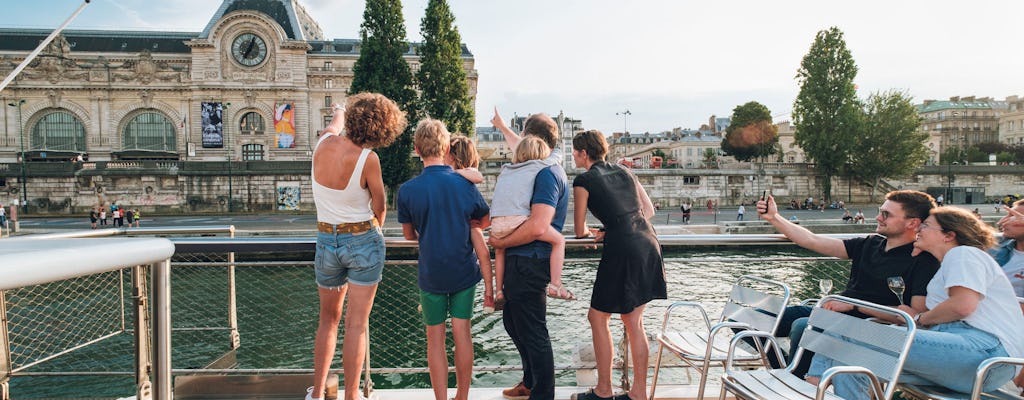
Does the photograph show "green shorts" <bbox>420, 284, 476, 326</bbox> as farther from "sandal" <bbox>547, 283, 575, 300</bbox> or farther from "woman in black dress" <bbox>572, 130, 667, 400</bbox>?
"woman in black dress" <bbox>572, 130, 667, 400</bbox>

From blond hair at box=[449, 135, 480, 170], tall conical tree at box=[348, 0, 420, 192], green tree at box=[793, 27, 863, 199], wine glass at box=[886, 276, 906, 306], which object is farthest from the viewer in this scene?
green tree at box=[793, 27, 863, 199]

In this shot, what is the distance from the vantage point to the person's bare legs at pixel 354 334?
312cm

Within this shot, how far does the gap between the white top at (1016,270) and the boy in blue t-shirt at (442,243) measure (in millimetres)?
3377

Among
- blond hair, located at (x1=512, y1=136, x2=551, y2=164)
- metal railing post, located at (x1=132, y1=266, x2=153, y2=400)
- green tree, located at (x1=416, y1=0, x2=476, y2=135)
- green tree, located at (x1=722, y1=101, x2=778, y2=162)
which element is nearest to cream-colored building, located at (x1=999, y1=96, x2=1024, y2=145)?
green tree, located at (x1=722, y1=101, x2=778, y2=162)

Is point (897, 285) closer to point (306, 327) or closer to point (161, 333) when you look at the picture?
point (161, 333)

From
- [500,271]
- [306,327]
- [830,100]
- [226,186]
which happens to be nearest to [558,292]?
[500,271]

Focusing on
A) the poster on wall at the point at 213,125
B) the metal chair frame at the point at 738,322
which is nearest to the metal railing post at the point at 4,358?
the metal chair frame at the point at 738,322

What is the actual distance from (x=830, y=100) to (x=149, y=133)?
53384 millimetres

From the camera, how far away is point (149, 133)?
48.3m

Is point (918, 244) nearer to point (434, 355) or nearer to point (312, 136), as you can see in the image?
point (434, 355)

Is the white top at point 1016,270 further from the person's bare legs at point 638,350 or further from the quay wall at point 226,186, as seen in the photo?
the quay wall at point 226,186

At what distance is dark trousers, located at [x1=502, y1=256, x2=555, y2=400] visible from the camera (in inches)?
125

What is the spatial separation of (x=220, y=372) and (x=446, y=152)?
1.97 metres

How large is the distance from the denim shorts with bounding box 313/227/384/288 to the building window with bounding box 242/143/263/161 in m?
49.0
